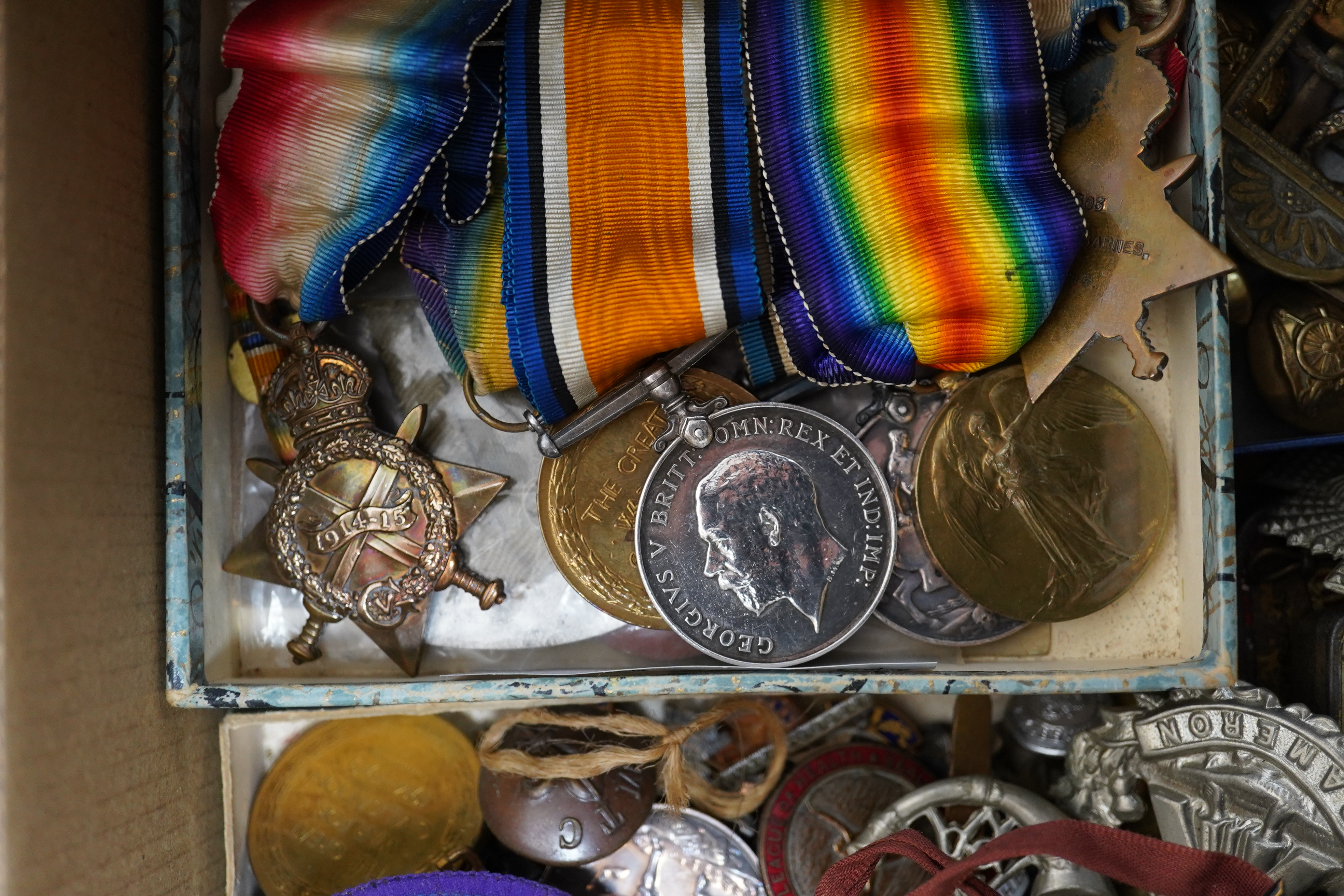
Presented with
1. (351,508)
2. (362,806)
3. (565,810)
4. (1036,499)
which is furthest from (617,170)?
(362,806)

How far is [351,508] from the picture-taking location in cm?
119

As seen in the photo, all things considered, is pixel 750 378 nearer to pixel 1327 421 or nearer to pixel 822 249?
pixel 822 249

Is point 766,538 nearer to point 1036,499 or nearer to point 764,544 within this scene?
point 764,544

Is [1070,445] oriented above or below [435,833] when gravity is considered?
above

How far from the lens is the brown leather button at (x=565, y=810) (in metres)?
1.23

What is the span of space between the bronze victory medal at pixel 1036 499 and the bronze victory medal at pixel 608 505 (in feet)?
0.92

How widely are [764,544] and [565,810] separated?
1.46 feet

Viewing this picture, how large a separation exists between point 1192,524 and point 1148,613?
0.13 m

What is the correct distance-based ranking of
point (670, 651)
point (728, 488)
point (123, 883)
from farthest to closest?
point (670, 651), point (728, 488), point (123, 883)

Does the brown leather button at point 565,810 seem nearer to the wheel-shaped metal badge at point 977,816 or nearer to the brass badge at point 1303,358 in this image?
the wheel-shaped metal badge at point 977,816

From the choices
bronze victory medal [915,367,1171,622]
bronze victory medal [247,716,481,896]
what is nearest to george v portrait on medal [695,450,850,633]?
bronze victory medal [915,367,1171,622]

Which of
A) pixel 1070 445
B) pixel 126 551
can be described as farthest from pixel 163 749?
pixel 1070 445

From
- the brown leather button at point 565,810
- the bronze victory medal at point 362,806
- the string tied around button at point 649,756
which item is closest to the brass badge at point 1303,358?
the string tied around button at point 649,756

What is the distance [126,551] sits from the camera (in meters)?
1.08
